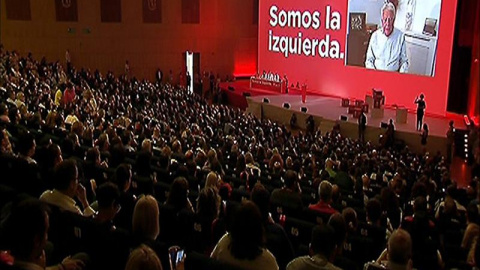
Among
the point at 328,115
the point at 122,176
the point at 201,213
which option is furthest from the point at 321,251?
the point at 328,115

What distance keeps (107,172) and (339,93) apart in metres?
17.0

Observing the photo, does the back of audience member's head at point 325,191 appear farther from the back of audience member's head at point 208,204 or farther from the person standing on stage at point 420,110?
the person standing on stage at point 420,110

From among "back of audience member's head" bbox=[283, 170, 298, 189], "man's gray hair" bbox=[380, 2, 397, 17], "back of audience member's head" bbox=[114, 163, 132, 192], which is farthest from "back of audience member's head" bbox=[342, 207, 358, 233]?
"man's gray hair" bbox=[380, 2, 397, 17]

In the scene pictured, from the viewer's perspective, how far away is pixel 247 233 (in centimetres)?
292

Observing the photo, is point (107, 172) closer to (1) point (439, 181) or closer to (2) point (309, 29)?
(1) point (439, 181)

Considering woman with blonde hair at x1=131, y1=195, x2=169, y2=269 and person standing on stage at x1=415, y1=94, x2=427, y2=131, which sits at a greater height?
woman with blonde hair at x1=131, y1=195, x2=169, y2=269

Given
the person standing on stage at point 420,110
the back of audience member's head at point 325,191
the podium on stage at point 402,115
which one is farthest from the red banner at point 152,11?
the back of audience member's head at point 325,191

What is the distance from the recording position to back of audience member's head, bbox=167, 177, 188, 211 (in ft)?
13.5

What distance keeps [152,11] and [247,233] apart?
894 inches

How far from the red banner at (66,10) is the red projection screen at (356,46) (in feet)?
26.8

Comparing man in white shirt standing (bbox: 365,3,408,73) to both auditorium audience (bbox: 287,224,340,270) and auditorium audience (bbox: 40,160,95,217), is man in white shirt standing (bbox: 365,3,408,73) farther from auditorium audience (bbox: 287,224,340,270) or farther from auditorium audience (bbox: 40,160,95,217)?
auditorium audience (bbox: 287,224,340,270)

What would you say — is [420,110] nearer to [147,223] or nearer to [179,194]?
[179,194]

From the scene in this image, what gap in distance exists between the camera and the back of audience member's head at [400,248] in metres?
3.13

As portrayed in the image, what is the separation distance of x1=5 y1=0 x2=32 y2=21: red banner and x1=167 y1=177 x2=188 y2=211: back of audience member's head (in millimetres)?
20261
